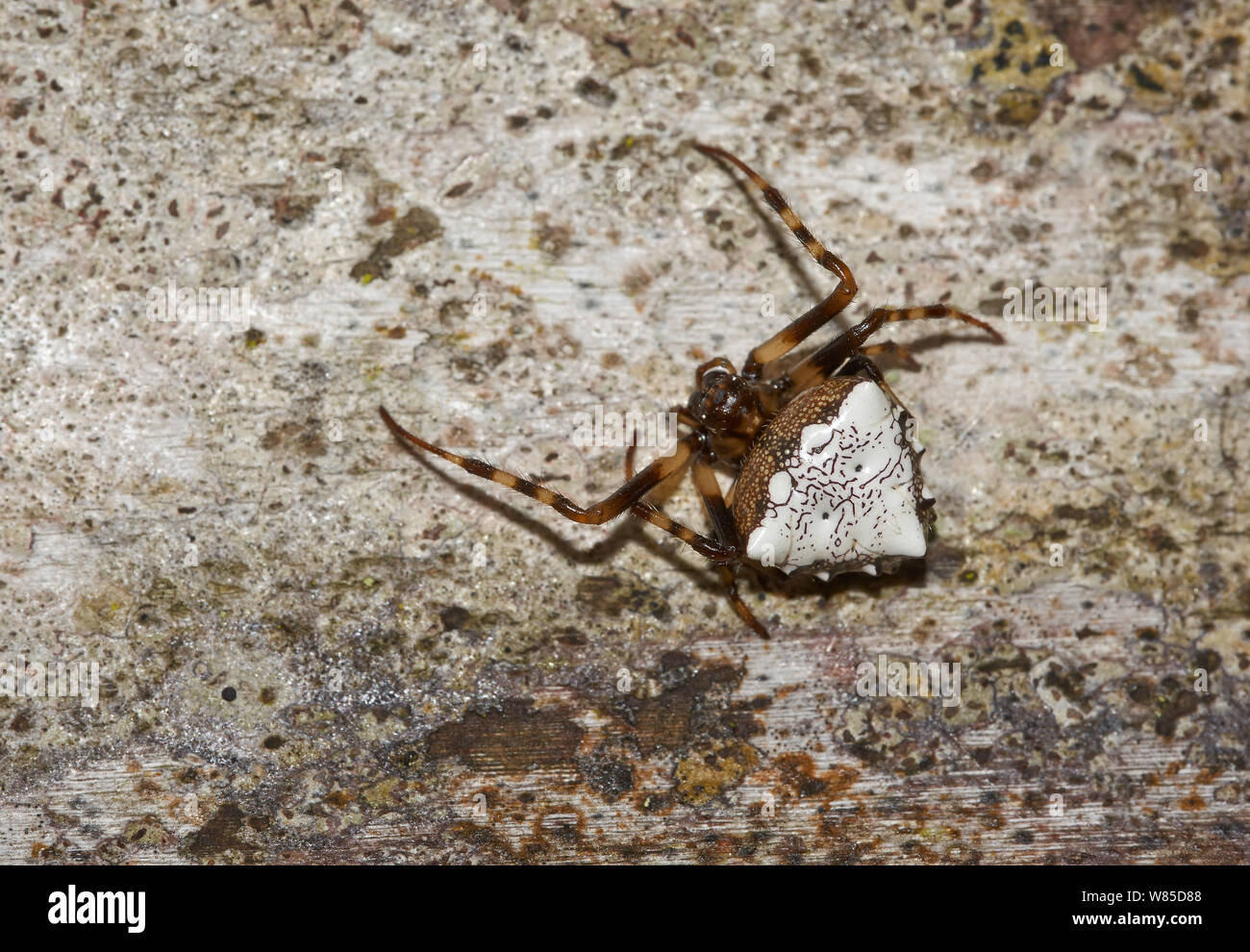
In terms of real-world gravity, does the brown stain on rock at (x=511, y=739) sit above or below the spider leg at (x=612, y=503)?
below

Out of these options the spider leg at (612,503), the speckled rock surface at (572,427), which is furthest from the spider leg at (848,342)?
the spider leg at (612,503)

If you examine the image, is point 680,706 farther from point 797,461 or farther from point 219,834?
point 219,834

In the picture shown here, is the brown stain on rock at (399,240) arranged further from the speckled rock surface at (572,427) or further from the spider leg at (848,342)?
the spider leg at (848,342)

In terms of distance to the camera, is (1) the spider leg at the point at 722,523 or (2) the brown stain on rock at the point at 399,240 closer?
(1) the spider leg at the point at 722,523

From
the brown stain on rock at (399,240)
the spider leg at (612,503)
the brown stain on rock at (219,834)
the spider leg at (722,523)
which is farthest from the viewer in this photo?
the brown stain on rock at (399,240)

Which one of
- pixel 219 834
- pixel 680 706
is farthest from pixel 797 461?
pixel 219 834
